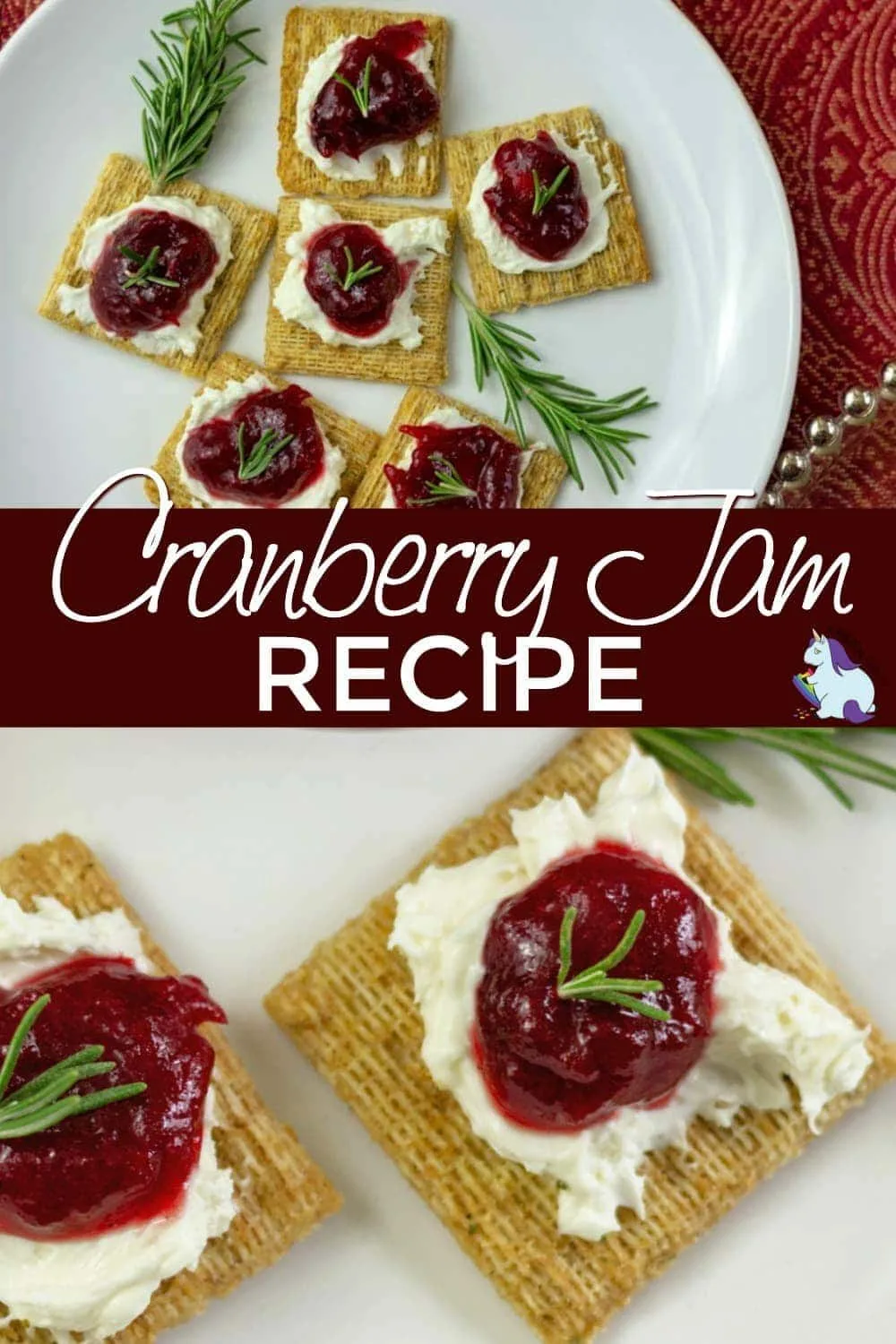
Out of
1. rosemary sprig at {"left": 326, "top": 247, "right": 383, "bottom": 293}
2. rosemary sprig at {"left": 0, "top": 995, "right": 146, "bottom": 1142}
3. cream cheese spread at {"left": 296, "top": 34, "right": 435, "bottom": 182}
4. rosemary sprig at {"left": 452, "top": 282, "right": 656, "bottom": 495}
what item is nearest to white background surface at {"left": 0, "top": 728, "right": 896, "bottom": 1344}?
rosemary sprig at {"left": 0, "top": 995, "right": 146, "bottom": 1142}

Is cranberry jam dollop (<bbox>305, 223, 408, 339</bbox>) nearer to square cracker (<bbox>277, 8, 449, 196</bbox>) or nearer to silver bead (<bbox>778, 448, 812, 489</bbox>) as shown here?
square cracker (<bbox>277, 8, 449, 196</bbox>)

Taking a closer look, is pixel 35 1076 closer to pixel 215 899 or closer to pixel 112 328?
pixel 215 899

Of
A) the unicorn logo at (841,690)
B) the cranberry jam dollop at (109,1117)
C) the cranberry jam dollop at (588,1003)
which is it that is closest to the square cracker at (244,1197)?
the cranberry jam dollop at (109,1117)

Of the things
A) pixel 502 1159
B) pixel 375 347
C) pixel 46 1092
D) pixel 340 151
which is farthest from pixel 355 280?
pixel 502 1159

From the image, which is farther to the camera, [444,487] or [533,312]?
[533,312]

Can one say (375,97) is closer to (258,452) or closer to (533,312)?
(533,312)

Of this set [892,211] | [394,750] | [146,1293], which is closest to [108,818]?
[394,750]
